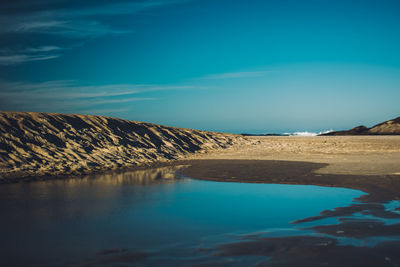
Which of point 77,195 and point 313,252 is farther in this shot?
point 77,195

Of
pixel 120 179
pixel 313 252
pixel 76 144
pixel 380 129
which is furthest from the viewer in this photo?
pixel 380 129

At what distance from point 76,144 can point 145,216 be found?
11607mm

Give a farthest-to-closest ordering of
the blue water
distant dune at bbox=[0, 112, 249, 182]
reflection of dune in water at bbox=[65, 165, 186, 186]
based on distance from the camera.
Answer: distant dune at bbox=[0, 112, 249, 182]
reflection of dune in water at bbox=[65, 165, 186, 186]
the blue water

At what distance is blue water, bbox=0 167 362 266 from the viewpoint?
3.89 metres

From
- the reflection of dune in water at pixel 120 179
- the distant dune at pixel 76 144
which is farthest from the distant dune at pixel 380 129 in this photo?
the reflection of dune in water at pixel 120 179

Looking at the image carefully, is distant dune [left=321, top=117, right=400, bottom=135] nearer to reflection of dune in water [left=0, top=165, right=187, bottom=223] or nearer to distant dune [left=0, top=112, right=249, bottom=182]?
distant dune [left=0, top=112, right=249, bottom=182]

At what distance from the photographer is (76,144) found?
1575 cm

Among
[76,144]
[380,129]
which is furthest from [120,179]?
[380,129]

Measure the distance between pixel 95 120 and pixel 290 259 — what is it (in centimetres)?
1859

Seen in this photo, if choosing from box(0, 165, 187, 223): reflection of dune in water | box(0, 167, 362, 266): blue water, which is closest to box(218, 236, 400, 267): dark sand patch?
box(0, 167, 362, 266): blue water

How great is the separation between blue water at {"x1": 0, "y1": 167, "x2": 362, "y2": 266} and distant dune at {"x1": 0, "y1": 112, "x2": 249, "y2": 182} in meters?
3.66

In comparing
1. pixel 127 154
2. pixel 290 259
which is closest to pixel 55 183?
pixel 127 154

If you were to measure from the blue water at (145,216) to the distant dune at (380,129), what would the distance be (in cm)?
7981

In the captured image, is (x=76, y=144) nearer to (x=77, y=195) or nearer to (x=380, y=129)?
(x=77, y=195)
